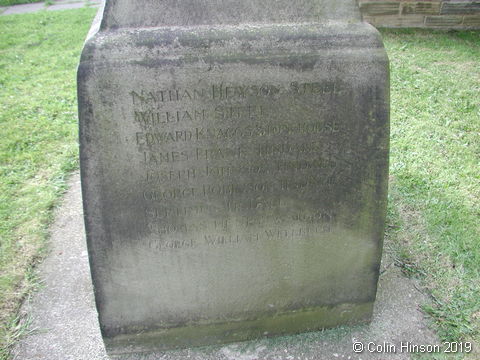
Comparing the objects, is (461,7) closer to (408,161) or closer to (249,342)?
(408,161)

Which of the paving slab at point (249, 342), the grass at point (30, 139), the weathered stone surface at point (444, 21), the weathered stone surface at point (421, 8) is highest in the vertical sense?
the weathered stone surface at point (421, 8)

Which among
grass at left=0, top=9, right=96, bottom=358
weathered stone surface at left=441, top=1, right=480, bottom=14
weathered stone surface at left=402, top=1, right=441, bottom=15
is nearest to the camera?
grass at left=0, top=9, right=96, bottom=358

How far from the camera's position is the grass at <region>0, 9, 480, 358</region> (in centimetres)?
284

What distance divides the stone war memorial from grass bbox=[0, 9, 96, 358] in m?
1.01

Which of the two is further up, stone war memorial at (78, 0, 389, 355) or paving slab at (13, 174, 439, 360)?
stone war memorial at (78, 0, 389, 355)

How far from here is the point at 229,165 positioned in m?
2.05

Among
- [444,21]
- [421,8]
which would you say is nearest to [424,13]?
[421,8]

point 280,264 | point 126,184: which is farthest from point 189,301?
point 126,184

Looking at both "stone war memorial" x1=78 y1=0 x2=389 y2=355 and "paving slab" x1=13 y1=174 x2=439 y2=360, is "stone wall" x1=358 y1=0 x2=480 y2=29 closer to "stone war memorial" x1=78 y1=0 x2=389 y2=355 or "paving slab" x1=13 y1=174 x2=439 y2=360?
"paving slab" x1=13 y1=174 x2=439 y2=360

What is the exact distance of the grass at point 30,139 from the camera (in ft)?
9.84

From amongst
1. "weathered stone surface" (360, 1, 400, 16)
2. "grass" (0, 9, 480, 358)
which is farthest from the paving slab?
"weathered stone surface" (360, 1, 400, 16)

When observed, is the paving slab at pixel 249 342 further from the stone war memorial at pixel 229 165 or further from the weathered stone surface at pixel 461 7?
the weathered stone surface at pixel 461 7

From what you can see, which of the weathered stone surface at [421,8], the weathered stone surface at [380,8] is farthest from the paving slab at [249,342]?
the weathered stone surface at [421,8]

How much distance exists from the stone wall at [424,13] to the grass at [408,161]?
0.24 meters
